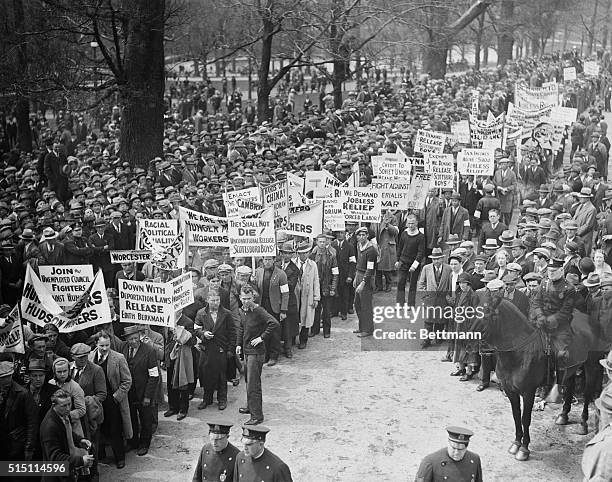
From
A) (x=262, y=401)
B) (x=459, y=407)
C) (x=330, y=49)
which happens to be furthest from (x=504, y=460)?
(x=330, y=49)

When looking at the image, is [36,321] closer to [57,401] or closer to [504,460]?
[57,401]

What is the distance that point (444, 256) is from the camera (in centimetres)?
1375

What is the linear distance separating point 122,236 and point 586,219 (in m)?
8.47

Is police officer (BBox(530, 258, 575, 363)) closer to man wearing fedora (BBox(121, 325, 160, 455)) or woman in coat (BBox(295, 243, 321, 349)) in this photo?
woman in coat (BBox(295, 243, 321, 349))

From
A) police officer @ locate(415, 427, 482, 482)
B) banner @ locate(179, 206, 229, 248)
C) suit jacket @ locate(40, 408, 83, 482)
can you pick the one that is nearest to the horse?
police officer @ locate(415, 427, 482, 482)

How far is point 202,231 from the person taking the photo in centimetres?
1332

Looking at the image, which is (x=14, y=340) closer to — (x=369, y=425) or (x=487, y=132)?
(x=369, y=425)

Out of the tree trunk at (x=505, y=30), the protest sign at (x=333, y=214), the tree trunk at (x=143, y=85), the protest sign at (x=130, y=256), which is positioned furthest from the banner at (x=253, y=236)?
the tree trunk at (x=505, y=30)

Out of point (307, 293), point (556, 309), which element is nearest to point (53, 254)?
point (307, 293)

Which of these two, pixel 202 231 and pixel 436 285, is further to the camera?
pixel 202 231

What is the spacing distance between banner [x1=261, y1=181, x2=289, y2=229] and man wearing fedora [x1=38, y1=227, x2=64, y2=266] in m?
3.56

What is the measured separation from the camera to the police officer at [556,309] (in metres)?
10.1

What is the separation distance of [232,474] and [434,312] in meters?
6.09

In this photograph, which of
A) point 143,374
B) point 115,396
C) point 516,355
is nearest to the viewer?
point 115,396
